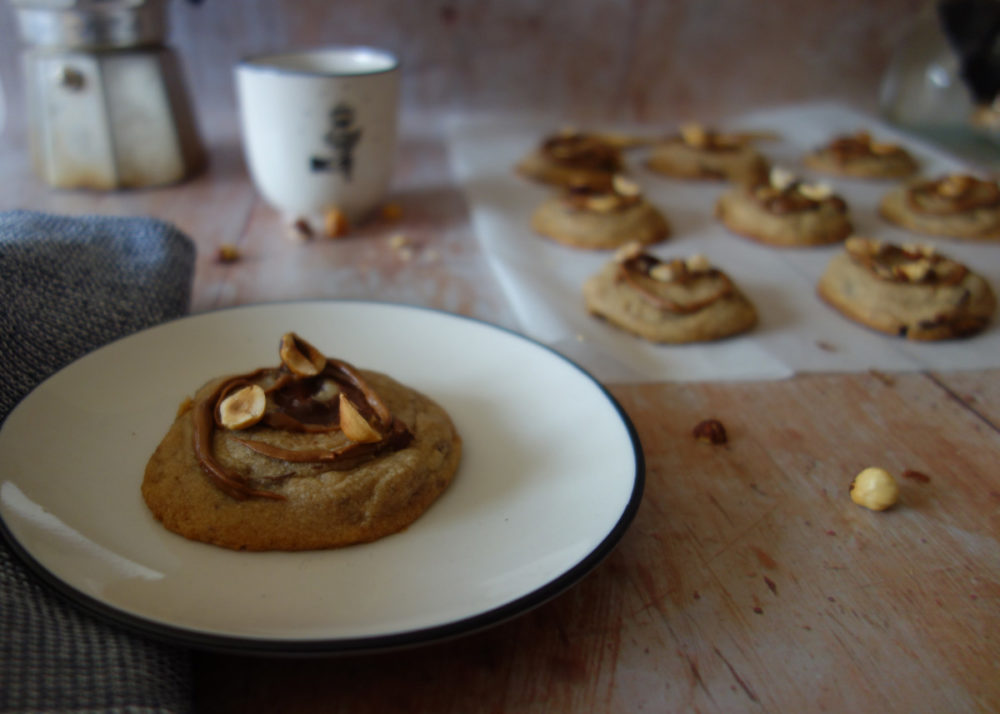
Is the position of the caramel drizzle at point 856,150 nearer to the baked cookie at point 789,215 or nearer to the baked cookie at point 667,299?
the baked cookie at point 789,215

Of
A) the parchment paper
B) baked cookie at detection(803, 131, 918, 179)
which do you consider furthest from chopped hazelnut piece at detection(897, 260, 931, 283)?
baked cookie at detection(803, 131, 918, 179)

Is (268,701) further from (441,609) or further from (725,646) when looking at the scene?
(725,646)

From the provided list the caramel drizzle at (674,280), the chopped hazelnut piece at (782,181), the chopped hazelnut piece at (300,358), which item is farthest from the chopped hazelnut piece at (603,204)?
the chopped hazelnut piece at (300,358)

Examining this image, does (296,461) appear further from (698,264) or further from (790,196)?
(790,196)

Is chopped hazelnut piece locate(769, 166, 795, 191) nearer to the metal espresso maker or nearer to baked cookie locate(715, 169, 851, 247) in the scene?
baked cookie locate(715, 169, 851, 247)

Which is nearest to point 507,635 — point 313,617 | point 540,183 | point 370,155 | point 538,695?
point 538,695

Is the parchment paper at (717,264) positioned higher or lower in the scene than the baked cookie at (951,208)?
lower
